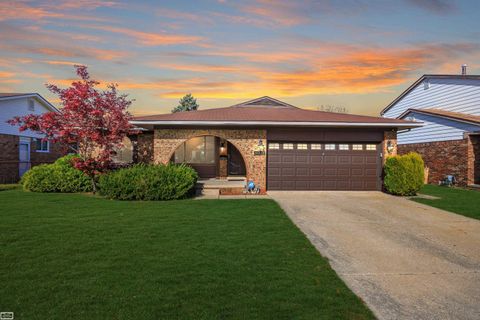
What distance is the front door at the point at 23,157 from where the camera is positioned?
840 inches

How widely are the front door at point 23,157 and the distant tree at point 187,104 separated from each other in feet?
122

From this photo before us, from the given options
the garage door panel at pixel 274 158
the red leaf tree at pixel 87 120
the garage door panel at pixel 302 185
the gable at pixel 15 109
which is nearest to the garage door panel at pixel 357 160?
the garage door panel at pixel 302 185

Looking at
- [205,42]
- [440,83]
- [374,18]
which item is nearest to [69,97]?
[205,42]

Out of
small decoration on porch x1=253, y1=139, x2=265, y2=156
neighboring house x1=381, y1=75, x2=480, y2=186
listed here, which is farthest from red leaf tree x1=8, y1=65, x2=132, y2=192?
neighboring house x1=381, y1=75, x2=480, y2=186

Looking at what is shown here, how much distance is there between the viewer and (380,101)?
30.6m

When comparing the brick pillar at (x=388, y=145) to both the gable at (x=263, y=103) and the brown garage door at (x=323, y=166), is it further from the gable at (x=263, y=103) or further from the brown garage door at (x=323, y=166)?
the gable at (x=263, y=103)

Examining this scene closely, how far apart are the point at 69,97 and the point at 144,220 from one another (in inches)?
293

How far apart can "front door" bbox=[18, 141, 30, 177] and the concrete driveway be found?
19.6 meters

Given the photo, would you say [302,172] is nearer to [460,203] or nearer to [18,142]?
[460,203]

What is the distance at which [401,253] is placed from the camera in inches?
239

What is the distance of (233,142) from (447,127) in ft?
46.2

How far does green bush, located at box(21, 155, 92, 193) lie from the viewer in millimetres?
14195

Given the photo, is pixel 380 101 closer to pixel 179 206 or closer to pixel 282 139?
pixel 282 139

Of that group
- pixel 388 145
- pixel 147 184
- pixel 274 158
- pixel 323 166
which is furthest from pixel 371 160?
pixel 147 184
